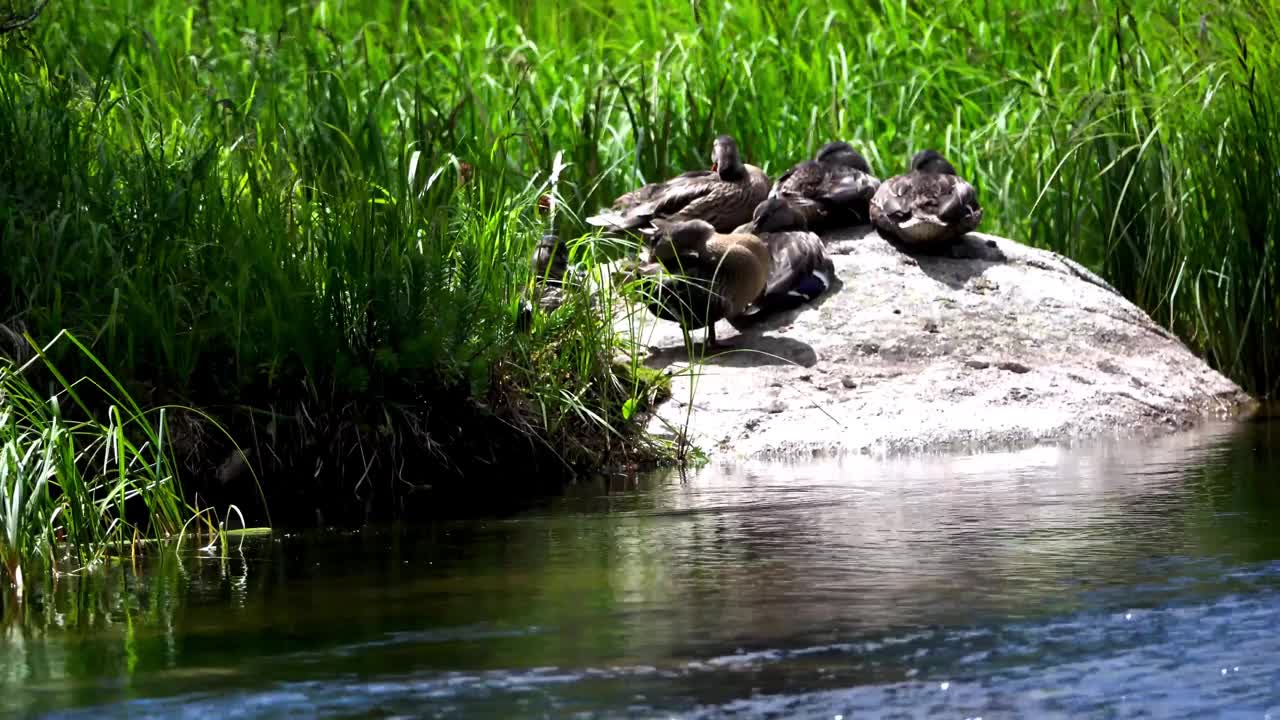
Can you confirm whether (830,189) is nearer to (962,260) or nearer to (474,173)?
(962,260)

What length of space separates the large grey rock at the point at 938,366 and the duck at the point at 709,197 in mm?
578

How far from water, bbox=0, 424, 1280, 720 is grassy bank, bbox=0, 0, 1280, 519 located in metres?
0.94

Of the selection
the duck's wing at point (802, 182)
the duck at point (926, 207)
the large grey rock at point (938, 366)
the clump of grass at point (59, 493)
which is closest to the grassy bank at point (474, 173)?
the large grey rock at point (938, 366)

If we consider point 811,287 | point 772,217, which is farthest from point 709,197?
point 811,287

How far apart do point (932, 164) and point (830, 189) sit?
0.56 m

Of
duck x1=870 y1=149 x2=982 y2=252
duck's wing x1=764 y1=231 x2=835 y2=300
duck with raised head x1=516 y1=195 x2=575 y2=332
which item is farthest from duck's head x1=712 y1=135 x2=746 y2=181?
duck with raised head x1=516 y1=195 x2=575 y2=332

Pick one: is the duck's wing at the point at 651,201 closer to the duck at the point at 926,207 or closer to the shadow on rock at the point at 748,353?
the shadow on rock at the point at 748,353

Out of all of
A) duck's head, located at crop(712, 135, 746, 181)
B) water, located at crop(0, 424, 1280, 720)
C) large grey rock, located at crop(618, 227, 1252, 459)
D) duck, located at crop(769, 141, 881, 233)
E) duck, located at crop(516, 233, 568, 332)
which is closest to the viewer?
water, located at crop(0, 424, 1280, 720)

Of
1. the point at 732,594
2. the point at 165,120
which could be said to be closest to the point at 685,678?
the point at 732,594

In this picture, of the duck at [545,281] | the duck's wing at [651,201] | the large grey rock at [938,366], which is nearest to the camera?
the duck at [545,281]

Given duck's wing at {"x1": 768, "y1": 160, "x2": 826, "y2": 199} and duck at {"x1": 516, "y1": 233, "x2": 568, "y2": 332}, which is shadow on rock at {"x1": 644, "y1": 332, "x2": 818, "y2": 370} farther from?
duck's wing at {"x1": 768, "y1": 160, "x2": 826, "y2": 199}

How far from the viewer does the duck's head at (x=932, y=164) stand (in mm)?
9148

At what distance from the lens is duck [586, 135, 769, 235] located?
28.9ft

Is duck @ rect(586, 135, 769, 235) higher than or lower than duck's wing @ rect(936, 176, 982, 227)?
higher
